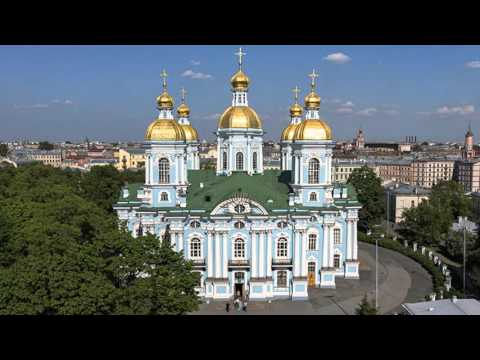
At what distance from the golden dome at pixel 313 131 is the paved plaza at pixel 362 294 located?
29.8ft

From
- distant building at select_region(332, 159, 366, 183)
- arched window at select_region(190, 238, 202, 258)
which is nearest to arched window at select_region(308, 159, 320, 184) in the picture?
arched window at select_region(190, 238, 202, 258)

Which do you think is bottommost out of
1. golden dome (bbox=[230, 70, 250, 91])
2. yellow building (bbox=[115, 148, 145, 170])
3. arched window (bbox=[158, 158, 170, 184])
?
arched window (bbox=[158, 158, 170, 184])

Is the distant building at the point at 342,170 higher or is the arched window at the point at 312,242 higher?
the distant building at the point at 342,170

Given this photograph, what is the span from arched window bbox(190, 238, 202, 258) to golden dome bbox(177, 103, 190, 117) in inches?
639

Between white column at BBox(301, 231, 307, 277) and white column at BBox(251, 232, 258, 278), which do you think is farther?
white column at BBox(301, 231, 307, 277)

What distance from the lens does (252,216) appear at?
2744cm

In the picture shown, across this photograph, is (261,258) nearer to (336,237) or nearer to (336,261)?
(336,237)

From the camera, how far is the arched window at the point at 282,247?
1118 inches

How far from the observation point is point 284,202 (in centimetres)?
2888

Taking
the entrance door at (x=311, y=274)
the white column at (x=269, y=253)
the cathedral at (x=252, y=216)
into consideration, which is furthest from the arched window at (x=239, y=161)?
the entrance door at (x=311, y=274)

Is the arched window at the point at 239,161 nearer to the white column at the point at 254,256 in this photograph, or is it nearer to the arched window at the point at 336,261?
the white column at the point at 254,256

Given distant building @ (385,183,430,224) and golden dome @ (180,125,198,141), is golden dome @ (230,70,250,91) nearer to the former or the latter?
golden dome @ (180,125,198,141)

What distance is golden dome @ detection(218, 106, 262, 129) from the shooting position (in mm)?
33344
